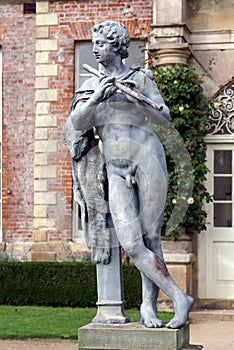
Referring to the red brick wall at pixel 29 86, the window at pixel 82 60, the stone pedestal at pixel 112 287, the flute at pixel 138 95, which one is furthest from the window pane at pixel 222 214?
the flute at pixel 138 95

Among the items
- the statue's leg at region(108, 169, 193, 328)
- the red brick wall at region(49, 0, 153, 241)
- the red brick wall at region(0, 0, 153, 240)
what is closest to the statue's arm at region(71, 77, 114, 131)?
the statue's leg at region(108, 169, 193, 328)

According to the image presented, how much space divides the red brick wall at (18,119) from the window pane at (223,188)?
277 cm

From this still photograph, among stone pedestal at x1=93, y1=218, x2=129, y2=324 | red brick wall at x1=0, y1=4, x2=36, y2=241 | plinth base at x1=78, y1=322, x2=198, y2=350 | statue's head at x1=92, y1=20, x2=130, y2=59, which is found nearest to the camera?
plinth base at x1=78, y1=322, x2=198, y2=350

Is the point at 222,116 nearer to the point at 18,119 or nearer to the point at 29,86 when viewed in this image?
the point at 29,86

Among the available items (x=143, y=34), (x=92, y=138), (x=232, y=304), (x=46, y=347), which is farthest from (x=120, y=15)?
(x=92, y=138)

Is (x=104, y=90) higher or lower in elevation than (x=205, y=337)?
higher

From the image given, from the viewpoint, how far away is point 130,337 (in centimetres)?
596

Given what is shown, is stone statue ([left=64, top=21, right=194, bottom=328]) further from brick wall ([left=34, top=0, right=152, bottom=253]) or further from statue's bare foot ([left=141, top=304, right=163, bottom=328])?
brick wall ([left=34, top=0, right=152, bottom=253])

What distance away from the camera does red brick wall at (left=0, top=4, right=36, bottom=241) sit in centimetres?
1315

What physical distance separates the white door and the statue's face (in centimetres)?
631

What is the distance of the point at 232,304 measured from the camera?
1214cm

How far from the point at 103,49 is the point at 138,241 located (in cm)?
136

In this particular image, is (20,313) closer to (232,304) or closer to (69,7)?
(232,304)

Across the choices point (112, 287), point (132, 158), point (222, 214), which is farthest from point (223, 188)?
point (132, 158)
